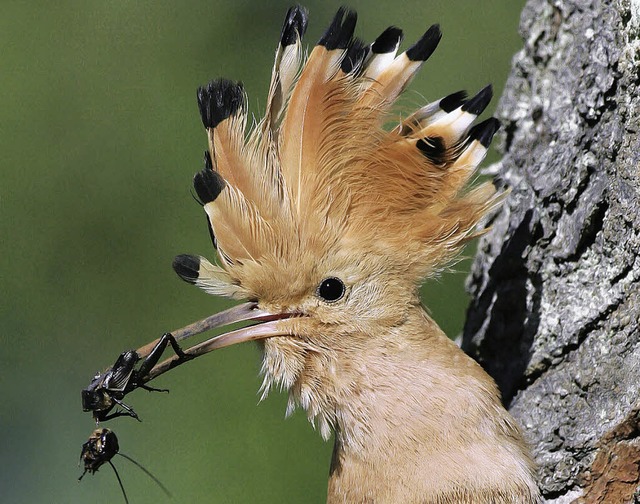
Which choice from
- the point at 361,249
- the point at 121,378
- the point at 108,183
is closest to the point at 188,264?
the point at 121,378

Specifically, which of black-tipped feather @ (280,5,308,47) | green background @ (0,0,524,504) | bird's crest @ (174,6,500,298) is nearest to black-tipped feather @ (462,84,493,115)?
bird's crest @ (174,6,500,298)

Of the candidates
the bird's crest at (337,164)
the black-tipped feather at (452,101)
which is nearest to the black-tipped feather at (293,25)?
the bird's crest at (337,164)

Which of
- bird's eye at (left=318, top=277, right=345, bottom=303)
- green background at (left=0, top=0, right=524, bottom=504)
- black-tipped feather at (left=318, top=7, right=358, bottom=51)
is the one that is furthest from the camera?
green background at (left=0, top=0, right=524, bottom=504)

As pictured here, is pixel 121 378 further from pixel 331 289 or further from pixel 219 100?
pixel 219 100

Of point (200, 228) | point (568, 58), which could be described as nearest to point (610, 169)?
point (568, 58)

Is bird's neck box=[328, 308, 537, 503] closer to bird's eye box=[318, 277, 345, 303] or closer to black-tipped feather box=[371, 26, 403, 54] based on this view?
bird's eye box=[318, 277, 345, 303]

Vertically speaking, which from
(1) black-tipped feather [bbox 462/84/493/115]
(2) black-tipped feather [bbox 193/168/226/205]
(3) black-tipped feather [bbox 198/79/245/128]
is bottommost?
(2) black-tipped feather [bbox 193/168/226/205]

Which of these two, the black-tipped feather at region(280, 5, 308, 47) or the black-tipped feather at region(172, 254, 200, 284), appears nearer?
the black-tipped feather at region(280, 5, 308, 47)

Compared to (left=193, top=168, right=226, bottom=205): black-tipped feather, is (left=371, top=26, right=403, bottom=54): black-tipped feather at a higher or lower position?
higher

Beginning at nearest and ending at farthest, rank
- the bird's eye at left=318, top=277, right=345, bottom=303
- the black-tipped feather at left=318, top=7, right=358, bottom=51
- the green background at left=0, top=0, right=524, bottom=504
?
the black-tipped feather at left=318, top=7, right=358, bottom=51
the bird's eye at left=318, top=277, right=345, bottom=303
the green background at left=0, top=0, right=524, bottom=504
